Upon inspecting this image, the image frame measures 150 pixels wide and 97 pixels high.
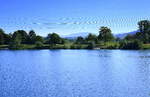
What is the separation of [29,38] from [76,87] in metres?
122

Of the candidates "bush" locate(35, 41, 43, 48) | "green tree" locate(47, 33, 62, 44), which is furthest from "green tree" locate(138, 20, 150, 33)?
"bush" locate(35, 41, 43, 48)

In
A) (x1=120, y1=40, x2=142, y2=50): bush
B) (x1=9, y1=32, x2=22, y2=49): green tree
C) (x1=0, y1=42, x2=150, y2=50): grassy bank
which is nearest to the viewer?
(x1=120, y1=40, x2=142, y2=50): bush

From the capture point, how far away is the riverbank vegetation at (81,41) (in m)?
124

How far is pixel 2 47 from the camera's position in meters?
140

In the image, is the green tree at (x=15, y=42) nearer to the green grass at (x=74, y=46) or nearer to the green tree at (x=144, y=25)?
the green grass at (x=74, y=46)

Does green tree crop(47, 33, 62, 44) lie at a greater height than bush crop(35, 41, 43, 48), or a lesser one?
greater

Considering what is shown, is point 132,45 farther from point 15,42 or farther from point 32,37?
point 32,37

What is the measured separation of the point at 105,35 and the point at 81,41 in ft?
43.8

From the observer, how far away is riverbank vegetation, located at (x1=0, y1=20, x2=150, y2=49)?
124 m

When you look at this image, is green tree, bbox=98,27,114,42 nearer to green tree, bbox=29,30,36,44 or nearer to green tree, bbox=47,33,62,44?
green tree, bbox=47,33,62,44

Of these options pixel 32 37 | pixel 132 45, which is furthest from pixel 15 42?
pixel 132 45

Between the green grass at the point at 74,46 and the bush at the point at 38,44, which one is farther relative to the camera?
the bush at the point at 38,44

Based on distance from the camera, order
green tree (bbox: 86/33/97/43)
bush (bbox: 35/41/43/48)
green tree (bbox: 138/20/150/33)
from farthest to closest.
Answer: green tree (bbox: 86/33/97/43)
bush (bbox: 35/41/43/48)
green tree (bbox: 138/20/150/33)

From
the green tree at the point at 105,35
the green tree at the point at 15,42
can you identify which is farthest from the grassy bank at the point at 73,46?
the green tree at the point at 105,35
